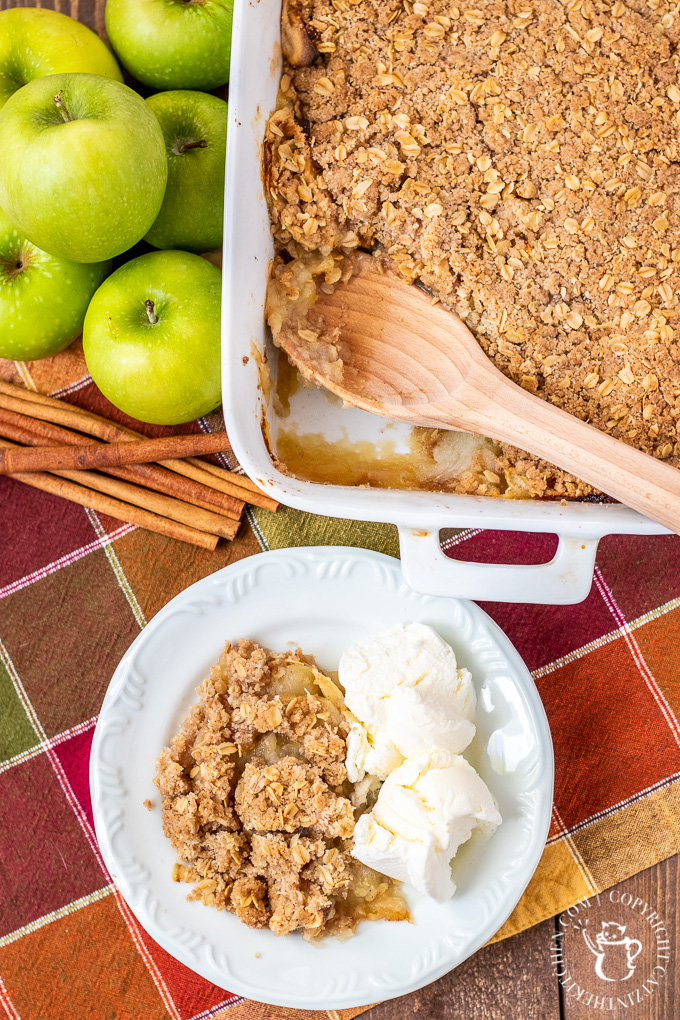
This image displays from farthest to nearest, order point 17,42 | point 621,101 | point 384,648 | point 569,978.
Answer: point 569,978, point 384,648, point 17,42, point 621,101

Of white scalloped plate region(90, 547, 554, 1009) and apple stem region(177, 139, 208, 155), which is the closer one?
apple stem region(177, 139, 208, 155)

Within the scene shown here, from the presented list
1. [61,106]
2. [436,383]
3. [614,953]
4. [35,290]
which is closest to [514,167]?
[436,383]

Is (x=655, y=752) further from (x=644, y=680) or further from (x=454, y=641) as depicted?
(x=454, y=641)

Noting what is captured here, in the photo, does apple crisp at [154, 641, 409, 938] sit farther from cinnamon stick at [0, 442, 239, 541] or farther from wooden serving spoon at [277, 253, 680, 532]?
wooden serving spoon at [277, 253, 680, 532]

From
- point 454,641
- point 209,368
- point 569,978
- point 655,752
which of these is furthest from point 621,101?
point 569,978

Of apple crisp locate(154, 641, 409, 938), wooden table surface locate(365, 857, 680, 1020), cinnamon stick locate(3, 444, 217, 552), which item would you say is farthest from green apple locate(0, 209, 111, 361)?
wooden table surface locate(365, 857, 680, 1020)

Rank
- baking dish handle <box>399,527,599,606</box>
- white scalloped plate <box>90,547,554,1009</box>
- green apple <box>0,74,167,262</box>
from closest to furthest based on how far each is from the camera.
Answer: green apple <box>0,74,167,262</box> < baking dish handle <box>399,527,599,606</box> < white scalloped plate <box>90,547,554,1009</box>
